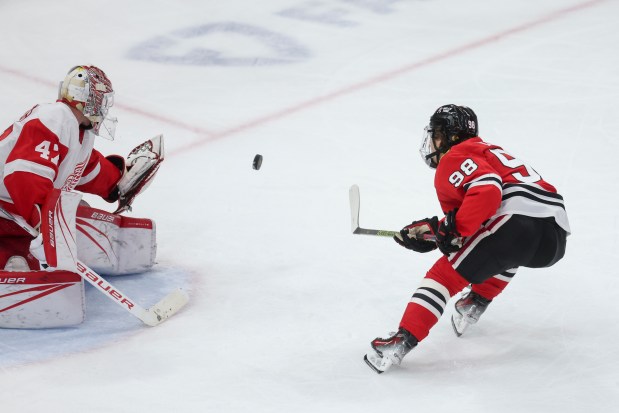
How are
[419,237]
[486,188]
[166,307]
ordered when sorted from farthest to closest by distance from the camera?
[166,307], [419,237], [486,188]

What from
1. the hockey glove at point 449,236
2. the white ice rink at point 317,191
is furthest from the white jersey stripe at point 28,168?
the hockey glove at point 449,236

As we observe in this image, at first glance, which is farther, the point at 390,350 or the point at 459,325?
the point at 459,325

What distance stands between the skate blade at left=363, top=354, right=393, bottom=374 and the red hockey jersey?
39 centimetres

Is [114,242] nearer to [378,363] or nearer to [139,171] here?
[139,171]

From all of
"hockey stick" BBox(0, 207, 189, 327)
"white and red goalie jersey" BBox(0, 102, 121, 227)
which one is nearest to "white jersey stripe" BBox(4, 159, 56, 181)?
"white and red goalie jersey" BBox(0, 102, 121, 227)

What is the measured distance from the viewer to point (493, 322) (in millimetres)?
2887

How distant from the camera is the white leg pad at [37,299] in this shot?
109 inches

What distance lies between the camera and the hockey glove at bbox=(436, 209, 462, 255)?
2.49 metres

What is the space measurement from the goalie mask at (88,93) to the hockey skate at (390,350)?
1.15 metres

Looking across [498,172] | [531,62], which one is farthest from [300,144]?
[498,172]

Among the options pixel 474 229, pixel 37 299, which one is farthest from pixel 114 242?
A: pixel 474 229

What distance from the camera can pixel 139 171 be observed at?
332 cm

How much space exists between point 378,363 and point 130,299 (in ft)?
2.64

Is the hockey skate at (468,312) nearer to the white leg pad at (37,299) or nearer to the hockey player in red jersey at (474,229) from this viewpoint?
the hockey player in red jersey at (474,229)
